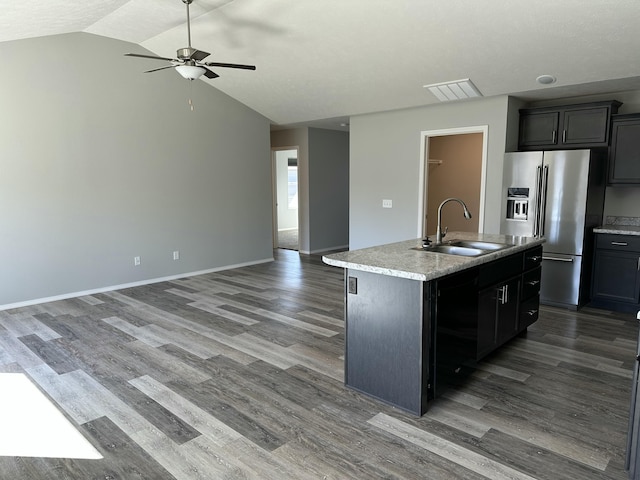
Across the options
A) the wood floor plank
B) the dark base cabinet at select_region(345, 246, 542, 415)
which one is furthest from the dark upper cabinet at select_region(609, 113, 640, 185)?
the wood floor plank

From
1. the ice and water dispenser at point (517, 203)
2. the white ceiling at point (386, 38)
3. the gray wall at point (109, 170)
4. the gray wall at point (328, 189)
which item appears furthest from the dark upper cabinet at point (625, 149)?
the gray wall at point (109, 170)

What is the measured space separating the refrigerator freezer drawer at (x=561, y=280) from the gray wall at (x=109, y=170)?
15.0 feet

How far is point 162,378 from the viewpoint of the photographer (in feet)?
10.6

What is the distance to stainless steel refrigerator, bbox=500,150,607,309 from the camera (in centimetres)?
471

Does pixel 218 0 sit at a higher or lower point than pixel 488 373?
higher

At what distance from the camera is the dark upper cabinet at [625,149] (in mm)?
4668

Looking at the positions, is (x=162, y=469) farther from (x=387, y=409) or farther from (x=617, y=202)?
(x=617, y=202)

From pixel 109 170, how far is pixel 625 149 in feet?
20.1

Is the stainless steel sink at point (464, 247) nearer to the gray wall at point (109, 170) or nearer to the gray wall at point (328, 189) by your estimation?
the gray wall at point (109, 170)

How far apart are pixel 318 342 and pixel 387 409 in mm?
1241

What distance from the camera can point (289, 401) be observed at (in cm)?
288

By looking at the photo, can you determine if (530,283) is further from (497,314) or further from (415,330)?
(415,330)

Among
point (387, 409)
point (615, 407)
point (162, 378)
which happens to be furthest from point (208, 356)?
point (615, 407)

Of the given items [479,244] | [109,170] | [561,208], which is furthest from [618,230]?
[109,170]
